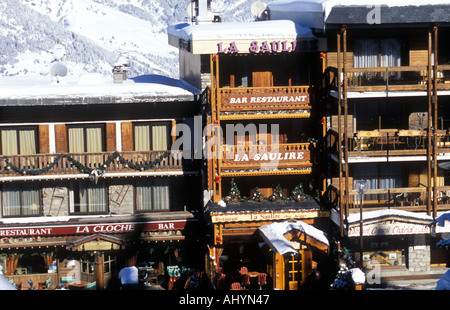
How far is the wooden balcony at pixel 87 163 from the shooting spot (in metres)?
36.3

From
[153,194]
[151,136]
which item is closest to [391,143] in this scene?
[151,136]

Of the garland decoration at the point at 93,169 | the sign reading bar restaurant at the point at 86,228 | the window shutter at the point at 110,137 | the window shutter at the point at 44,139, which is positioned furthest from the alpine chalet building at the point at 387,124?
the window shutter at the point at 44,139

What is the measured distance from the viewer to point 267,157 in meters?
35.5

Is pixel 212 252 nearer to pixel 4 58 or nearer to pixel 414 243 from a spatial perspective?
pixel 414 243

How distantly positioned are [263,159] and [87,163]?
849 cm

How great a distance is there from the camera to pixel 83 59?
641ft

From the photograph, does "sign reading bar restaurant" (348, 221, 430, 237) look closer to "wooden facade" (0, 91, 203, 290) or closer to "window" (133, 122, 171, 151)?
"wooden facade" (0, 91, 203, 290)

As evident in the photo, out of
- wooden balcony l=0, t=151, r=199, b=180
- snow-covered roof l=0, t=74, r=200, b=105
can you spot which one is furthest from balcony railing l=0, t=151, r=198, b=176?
snow-covered roof l=0, t=74, r=200, b=105

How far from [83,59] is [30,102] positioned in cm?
16306

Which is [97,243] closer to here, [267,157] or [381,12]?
[267,157]

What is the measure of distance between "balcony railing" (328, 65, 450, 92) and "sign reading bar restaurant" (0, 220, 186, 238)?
34.5 ft

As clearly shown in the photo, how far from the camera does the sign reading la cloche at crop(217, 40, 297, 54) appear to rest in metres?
34.5

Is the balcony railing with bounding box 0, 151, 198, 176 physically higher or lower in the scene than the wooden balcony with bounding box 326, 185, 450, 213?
higher
